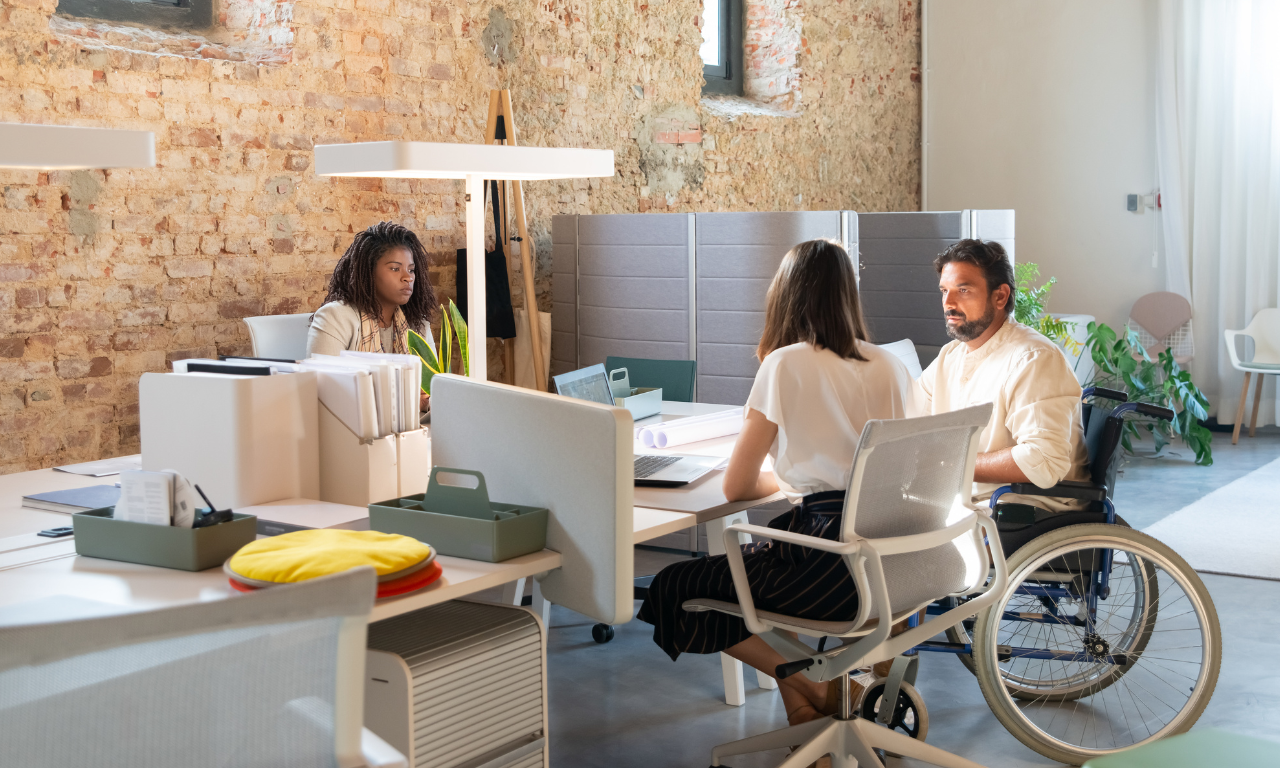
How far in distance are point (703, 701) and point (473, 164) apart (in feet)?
5.14

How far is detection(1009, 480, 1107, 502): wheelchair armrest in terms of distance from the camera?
270cm

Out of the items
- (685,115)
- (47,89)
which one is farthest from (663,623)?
(685,115)

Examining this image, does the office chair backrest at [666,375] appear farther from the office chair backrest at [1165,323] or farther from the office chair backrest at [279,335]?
the office chair backrest at [1165,323]

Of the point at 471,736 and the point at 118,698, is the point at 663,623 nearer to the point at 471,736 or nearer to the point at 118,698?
the point at 471,736

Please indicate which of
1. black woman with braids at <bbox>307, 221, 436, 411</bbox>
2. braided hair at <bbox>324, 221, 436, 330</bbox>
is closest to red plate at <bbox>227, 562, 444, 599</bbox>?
black woman with braids at <bbox>307, 221, 436, 411</bbox>

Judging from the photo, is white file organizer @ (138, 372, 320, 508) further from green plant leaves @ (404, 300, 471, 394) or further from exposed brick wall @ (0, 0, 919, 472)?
exposed brick wall @ (0, 0, 919, 472)

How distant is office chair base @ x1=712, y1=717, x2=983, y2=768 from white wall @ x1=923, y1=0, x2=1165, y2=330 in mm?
5972

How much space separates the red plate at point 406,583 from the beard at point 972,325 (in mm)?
1635

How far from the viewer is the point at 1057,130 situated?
25.6ft

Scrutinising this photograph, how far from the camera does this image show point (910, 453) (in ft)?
7.22

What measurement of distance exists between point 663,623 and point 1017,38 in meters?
6.72

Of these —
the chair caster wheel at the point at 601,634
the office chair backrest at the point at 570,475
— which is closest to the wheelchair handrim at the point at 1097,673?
the chair caster wheel at the point at 601,634

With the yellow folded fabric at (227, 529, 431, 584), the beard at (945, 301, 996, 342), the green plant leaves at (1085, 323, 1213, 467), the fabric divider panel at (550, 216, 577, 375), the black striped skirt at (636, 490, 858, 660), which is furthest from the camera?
the green plant leaves at (1085, 323, 1213, 467)

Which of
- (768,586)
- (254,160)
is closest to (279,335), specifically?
(254,160)
